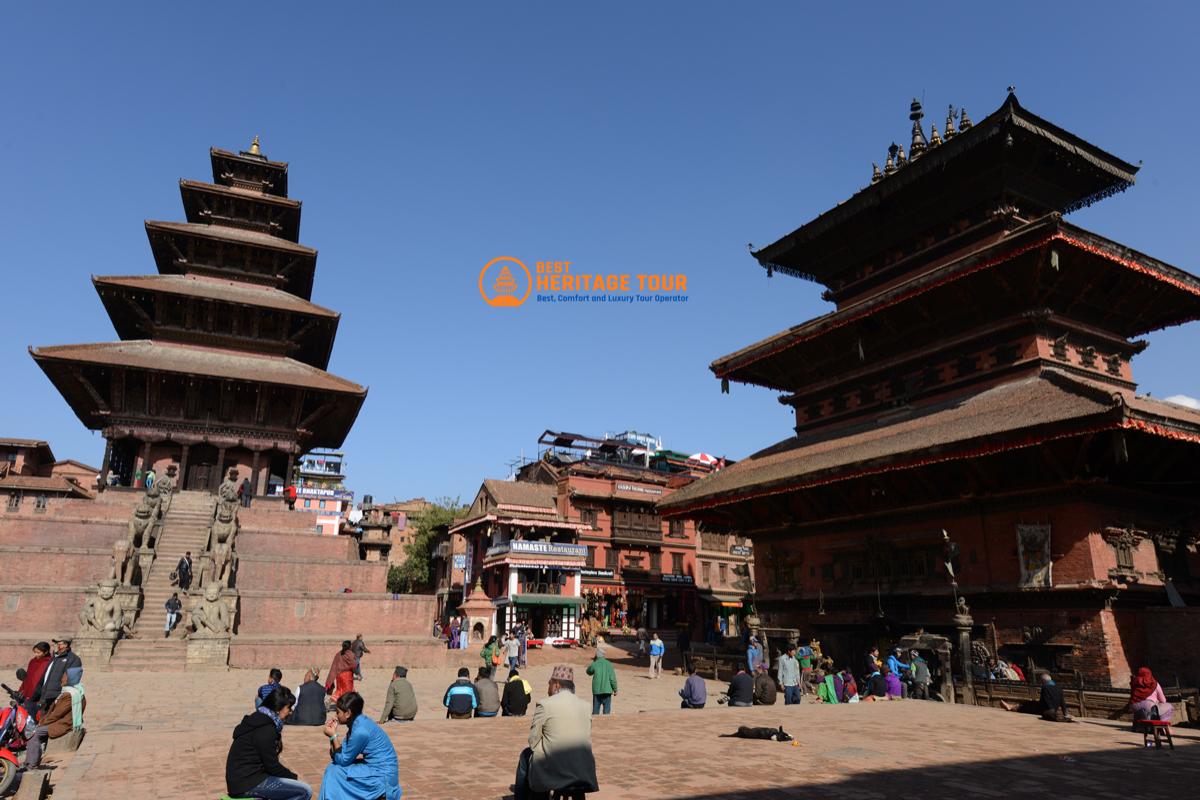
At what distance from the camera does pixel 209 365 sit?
32.5 meters

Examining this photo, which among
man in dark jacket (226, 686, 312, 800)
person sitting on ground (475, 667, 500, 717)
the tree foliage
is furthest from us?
the tree foliage

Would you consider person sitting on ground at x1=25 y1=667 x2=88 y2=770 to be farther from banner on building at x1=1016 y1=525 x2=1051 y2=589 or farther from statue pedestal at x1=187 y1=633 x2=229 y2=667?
banner on building at x1=1016 y1=525 x2=1051 y2=589

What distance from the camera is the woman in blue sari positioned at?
5574 millimetres

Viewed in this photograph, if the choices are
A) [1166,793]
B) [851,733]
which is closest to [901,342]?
[851,733]

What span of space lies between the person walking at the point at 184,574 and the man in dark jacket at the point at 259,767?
62.9 feet

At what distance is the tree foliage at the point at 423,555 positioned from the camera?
207 ft

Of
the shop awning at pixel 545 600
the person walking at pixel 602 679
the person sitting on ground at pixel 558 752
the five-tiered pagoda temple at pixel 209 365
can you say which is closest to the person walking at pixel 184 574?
→ the five-tiered pagoda temple at pixel 209 365

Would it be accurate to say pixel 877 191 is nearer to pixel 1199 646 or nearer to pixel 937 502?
pixel 937 502

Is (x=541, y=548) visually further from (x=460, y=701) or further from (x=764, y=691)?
(x=460, y=701)

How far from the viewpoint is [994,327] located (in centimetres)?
2128

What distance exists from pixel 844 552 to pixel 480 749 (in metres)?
16.0

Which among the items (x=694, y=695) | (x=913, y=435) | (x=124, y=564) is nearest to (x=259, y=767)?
(x=694, y=695)

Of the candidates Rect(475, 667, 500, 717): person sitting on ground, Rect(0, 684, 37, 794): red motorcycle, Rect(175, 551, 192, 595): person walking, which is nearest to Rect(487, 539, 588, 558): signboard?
Rect(175, 551, 192, 595): person walking

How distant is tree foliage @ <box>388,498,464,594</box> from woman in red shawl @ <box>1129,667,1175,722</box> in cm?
5390
